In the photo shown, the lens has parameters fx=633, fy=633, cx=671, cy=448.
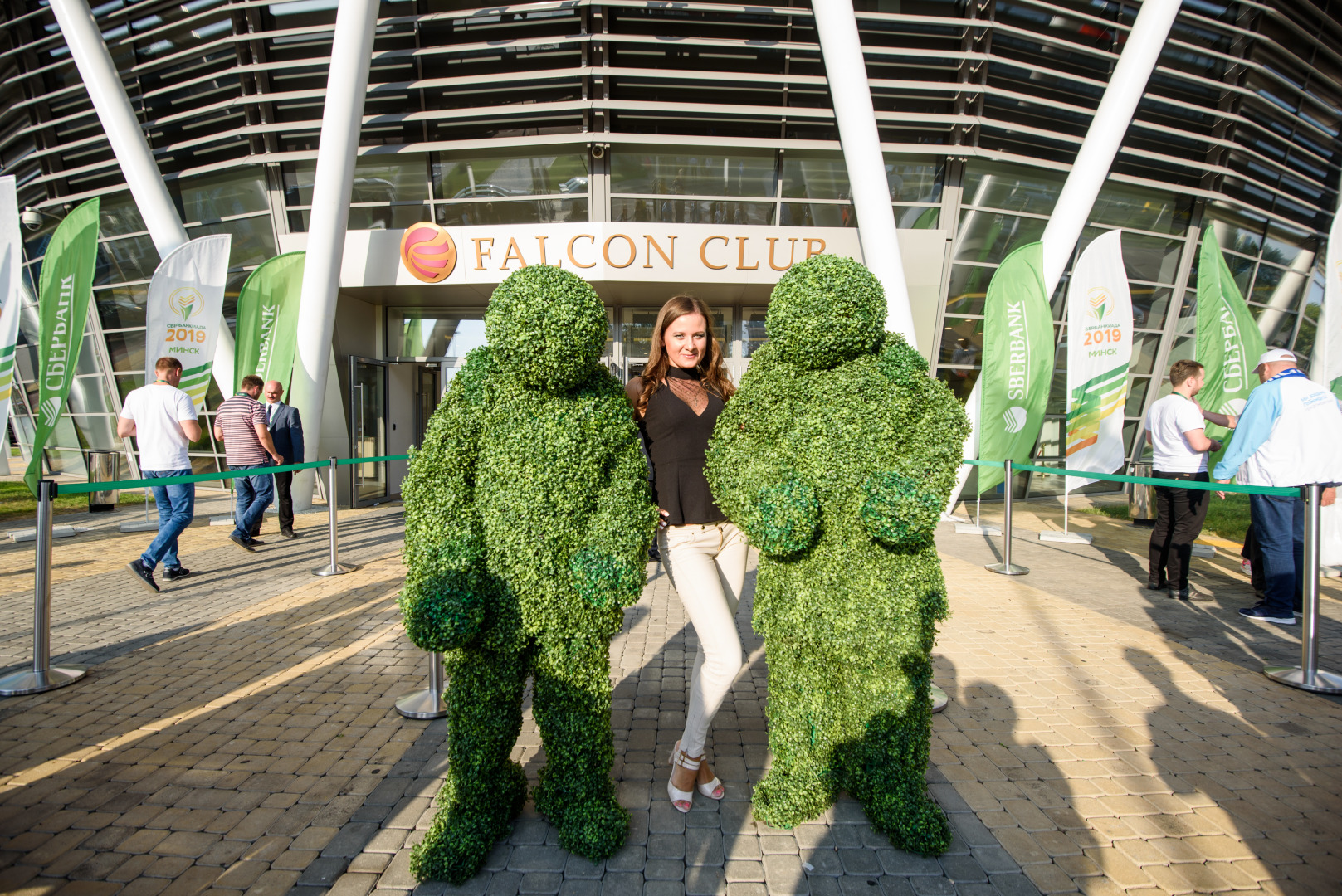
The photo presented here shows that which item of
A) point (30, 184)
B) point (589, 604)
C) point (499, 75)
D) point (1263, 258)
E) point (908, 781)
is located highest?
point (499, 75)

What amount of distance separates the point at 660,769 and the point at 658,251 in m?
7.61

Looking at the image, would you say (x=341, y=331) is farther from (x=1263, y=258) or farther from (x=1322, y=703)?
(x=1263, y=258)

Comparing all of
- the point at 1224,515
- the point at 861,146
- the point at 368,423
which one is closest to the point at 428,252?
the point at 368,423

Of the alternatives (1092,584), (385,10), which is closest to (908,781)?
(1092,584)

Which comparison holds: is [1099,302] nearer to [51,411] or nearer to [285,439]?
[285,439]

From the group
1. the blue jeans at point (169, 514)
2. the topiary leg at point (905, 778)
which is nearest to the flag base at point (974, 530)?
the topiary leg at point (905, 778)

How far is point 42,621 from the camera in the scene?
11.8 ft

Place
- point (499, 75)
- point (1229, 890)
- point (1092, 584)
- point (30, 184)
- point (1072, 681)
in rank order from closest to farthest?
point (1229, 890), point (1072, 681), point (1092, 584), point (499, 75), point (30, 184)

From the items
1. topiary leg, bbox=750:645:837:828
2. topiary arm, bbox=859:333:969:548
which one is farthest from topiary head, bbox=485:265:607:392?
topiary leg, bbox=750:645:837:828

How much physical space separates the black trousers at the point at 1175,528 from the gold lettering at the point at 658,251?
249 inches

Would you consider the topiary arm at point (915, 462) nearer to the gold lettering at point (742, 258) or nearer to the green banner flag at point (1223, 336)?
the gold lettering at point (742, 258)

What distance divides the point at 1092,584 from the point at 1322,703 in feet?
7.99

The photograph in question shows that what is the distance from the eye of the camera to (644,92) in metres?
9.77

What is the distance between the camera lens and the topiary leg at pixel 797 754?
7.76ft
